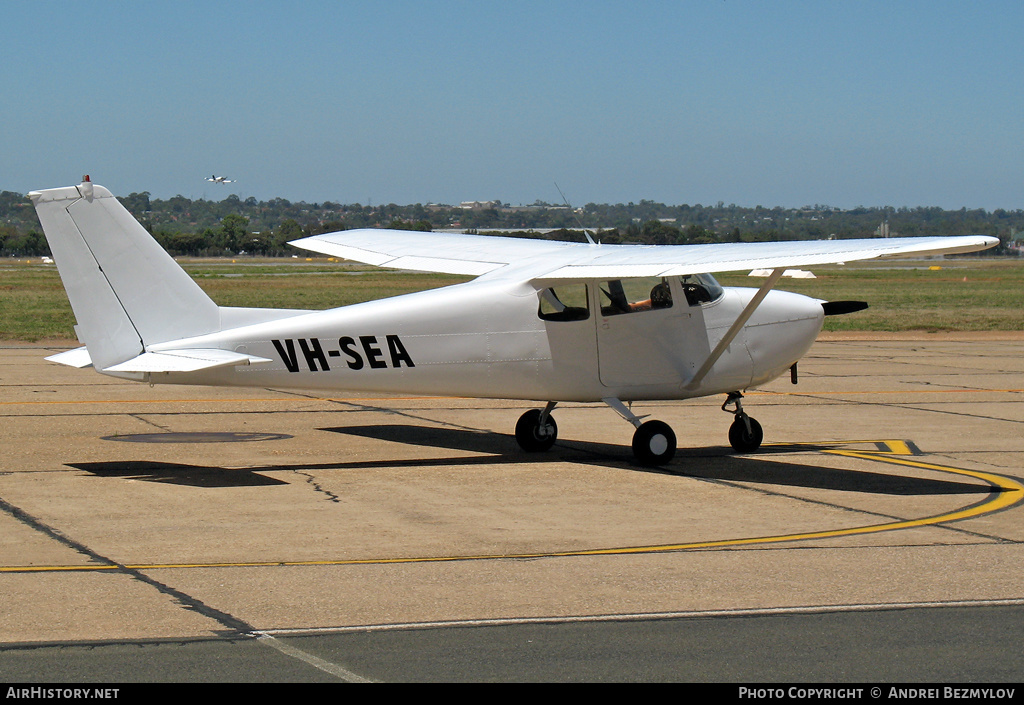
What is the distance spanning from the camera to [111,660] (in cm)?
590

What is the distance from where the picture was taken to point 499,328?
12.4 metres

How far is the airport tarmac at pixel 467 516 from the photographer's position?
7.11m

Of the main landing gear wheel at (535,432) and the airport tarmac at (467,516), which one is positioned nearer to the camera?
the airport tarmac at (467,516)

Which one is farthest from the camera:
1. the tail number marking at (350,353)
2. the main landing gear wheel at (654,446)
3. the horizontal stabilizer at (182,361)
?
the main landing gear wheel at (654,446)

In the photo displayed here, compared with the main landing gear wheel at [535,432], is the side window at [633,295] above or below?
above

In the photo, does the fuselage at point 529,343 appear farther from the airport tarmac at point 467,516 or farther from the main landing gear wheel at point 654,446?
the airport tarmac at point 467,516

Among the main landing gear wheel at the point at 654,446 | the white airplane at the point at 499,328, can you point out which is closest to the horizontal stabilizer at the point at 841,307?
the white airplane at the point at 499,328

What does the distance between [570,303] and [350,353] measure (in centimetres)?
249

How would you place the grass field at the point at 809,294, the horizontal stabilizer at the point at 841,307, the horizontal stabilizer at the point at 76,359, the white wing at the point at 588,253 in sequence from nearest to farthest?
the white wing at the point at 588,253, the horizontal stabilizer at the point at 76,359, the horizontal stabilizer at the point at 841,307, the grass field at the point at 809,294

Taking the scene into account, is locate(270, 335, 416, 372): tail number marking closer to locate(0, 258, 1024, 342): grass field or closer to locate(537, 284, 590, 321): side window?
locate(537, 284, 590, 321): side window

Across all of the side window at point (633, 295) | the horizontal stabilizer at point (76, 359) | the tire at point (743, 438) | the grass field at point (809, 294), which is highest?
the side window at point (633, 295)

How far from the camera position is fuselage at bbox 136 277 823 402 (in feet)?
38.7

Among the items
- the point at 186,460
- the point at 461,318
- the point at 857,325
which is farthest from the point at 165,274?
the point at 857,325

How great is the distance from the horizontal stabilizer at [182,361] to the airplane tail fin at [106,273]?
0.22 m
